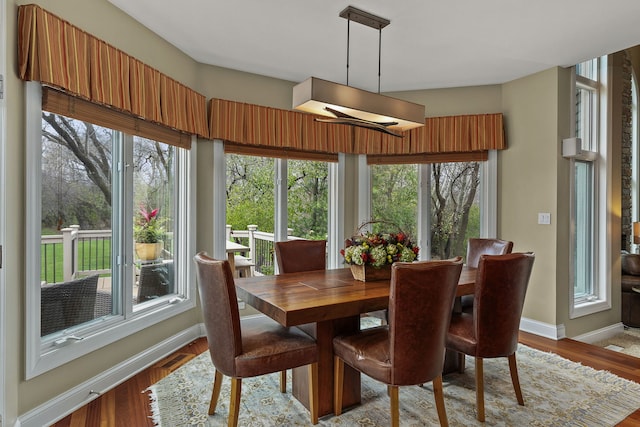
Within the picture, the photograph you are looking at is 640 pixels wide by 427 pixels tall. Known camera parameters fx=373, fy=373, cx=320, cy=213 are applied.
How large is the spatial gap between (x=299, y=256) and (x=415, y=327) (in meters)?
1.47

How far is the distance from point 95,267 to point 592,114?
5048mm

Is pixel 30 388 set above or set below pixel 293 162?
below

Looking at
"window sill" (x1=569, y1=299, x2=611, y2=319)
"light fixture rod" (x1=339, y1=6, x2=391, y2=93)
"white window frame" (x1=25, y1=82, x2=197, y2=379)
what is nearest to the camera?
"white window frame" (x1=25, y1=82, x2=197, y2=379)

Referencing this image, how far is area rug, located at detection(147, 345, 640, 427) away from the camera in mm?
2203

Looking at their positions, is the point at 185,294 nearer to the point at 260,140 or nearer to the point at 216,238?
the point at 216,238

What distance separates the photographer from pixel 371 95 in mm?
2422

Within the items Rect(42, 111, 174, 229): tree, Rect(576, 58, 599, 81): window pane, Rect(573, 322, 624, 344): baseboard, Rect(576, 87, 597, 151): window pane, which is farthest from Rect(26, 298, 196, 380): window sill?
Rect(576, 58, 599, 81): window pane

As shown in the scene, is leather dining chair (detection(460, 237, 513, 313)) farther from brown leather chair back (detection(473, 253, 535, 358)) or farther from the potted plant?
the potted plant

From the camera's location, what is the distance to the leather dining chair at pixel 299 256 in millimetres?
3066

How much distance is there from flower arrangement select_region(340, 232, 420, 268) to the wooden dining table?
0.49 feet

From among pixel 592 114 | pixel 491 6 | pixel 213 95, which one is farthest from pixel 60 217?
pixel 592 114

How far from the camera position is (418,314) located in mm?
1841

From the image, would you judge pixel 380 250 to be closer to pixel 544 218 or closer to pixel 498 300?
pixel 498 300

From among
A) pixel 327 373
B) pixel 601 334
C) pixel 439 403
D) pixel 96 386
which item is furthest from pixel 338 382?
pixel 601 334
